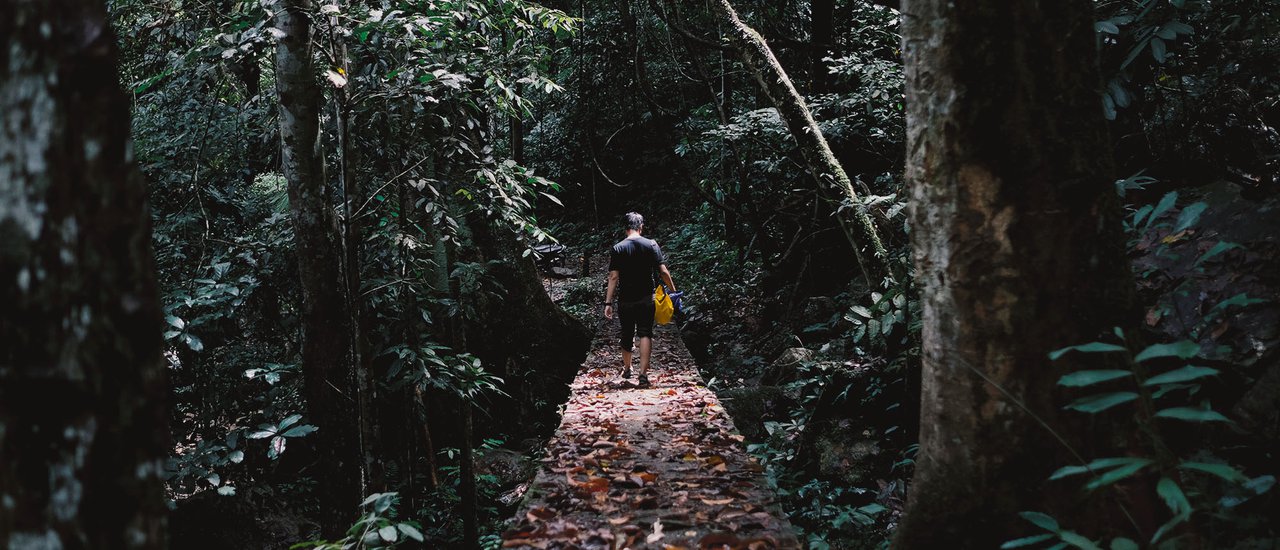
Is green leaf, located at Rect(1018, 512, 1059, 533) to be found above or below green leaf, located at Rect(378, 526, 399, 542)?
above

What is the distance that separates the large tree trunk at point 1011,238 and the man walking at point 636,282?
4.51 m

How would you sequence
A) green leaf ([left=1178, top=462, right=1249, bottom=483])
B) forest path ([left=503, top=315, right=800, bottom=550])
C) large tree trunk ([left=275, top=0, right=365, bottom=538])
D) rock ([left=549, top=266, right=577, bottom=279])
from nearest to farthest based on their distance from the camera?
green leaf ([left=1178, top=462, right=1249, bottom=483]) → forest path ([left=503, top=315, right=800, bottom=550]) → large tree trunk ([left=275, top=0, right=365, bottom=538]) → rock ([left=549, top=266, right=577, bottom=279])

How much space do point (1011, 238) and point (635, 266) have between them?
15.6 feet

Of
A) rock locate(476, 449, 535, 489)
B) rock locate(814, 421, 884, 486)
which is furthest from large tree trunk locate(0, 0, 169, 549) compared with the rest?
rock locate(476, 449, 535, 489)

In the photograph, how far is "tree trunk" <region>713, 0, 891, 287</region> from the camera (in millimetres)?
5301

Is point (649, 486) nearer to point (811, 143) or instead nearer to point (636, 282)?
point (636, 282)

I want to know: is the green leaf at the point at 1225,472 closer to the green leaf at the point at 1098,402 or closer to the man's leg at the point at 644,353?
the green leaf at the point at 1098,402

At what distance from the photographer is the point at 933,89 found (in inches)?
84.7

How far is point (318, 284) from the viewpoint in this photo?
13.2ft

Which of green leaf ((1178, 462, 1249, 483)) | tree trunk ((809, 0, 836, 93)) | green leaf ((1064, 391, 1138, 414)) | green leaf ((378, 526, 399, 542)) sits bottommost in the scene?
green leaf ((378, 526, 399, 542))

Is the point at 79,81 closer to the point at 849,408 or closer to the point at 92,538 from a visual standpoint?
the point at 92,538

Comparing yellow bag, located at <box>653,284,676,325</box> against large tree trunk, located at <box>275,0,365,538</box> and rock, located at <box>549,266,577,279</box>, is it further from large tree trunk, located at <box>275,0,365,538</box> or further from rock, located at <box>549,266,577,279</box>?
rock, located at <box>549,266,577,279</box>

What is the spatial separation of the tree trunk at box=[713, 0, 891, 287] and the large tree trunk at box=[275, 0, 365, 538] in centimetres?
363

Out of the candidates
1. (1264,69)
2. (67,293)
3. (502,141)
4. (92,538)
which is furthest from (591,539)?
(502,141)
